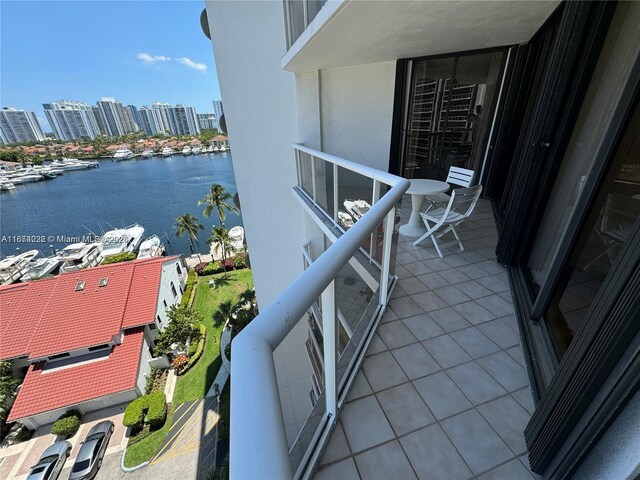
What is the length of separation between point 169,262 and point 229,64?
15739mm

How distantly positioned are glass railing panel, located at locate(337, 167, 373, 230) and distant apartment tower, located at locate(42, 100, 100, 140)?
123096mm

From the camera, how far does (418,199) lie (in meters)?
3.81

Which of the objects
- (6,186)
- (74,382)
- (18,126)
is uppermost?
(18,126)

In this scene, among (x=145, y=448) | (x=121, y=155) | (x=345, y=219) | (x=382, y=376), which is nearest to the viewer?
(x=382, y=376)

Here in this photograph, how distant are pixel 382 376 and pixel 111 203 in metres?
55.5

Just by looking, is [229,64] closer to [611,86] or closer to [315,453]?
[611,86]

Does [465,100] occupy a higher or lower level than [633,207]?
higher

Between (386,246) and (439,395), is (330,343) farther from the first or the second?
(386,246)

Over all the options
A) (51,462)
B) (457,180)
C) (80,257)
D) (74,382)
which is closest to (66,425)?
(51,462)

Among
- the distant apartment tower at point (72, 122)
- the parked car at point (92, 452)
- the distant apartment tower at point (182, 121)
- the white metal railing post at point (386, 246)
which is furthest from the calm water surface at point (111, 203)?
the distant apartment tower at point (72, 122)

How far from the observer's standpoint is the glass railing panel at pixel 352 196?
3.07m

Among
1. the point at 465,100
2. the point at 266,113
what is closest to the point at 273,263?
the point at 266,113

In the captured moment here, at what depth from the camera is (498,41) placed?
13.5ft

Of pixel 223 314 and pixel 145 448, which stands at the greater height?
pixel 223 314
